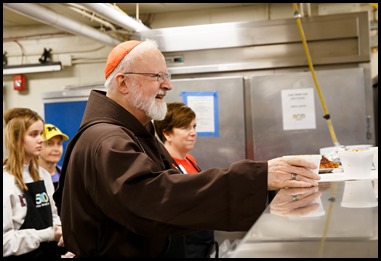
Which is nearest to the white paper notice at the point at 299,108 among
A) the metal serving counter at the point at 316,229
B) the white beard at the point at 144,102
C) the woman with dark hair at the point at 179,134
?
the woman with dark hair at the point at 179,134

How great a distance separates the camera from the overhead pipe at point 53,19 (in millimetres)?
3340

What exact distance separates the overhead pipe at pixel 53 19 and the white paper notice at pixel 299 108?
6.39 ft

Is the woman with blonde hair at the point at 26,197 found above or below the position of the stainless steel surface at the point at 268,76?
below

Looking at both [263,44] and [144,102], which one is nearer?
[144,102]

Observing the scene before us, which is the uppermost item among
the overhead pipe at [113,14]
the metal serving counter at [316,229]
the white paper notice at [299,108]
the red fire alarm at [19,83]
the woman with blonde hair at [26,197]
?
the overhead pipe at [113,14]

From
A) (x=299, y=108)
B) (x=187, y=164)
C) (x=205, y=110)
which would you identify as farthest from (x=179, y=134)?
(x=299, y=108)

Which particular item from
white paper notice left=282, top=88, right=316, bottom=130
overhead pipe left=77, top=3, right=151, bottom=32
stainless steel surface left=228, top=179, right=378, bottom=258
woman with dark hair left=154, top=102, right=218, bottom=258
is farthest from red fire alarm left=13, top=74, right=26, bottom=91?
stainless steel surface left=228, top=179, right=378, bottom=258

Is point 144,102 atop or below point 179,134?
atop

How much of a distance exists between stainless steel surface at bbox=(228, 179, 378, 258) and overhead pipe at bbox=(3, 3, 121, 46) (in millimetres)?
3067

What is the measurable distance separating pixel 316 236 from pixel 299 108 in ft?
9.86

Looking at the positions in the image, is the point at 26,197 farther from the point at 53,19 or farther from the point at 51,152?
the point at 53,19

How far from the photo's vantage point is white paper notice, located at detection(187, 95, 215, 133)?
361 cm

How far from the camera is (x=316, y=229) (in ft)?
1.93

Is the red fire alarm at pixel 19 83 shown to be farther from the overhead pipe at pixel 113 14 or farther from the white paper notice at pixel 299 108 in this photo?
the white paper notice at pixel 299 108
